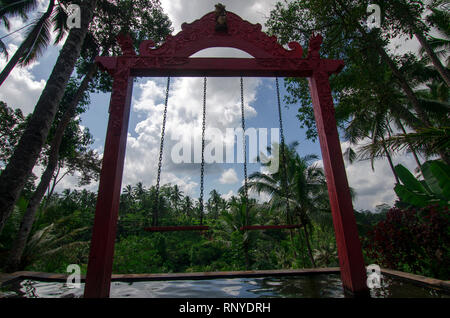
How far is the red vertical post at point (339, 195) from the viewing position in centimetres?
243

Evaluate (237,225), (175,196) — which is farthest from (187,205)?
(237,225)

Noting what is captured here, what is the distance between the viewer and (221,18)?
3.19 metres

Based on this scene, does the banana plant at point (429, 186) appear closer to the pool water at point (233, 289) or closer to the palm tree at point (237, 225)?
the pool water at point (233, 289)

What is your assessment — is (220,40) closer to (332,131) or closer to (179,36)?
(179,36)

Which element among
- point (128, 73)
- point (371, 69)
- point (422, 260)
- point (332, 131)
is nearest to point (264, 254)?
point (422, 260)

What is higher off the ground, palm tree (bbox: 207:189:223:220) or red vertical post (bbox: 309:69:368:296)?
palm tree (bbox: 207:189:223:220)

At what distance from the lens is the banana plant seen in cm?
398

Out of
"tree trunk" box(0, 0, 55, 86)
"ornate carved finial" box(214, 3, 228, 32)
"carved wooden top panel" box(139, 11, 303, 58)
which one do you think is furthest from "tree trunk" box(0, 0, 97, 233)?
"tree trunk" box(0, 0, 55, 86)

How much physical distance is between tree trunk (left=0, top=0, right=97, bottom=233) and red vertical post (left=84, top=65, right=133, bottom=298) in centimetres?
102

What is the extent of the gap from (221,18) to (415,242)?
5337 mm

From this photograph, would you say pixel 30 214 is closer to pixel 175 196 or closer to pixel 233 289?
pixel 233 289

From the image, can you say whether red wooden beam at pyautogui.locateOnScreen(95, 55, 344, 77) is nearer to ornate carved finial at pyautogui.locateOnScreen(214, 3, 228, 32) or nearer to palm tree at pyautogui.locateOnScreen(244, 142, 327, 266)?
ornate carved finial at pyautogui.locateOnScreen(214, 3, 228, 32)

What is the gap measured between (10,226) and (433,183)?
11.5 m

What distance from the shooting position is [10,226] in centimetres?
645
